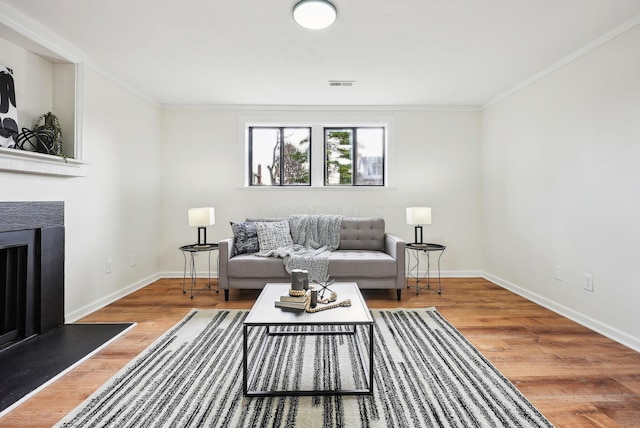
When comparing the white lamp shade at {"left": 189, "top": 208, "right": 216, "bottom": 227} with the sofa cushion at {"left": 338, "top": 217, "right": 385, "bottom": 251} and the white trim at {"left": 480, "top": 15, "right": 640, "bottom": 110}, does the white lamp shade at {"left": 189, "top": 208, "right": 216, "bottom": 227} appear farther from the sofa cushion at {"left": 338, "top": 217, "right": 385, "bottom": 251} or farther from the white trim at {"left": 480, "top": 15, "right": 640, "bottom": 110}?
the white trim at {"left": 480, "top": 15, "right": 640, "bottom": 110}

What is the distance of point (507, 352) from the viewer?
221 centimetres

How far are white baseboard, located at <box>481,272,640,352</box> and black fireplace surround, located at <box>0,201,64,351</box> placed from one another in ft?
14.9

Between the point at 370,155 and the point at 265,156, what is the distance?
1.57m

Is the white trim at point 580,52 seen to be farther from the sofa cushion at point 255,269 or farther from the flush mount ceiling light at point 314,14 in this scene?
the sofa cushion at point 255,269

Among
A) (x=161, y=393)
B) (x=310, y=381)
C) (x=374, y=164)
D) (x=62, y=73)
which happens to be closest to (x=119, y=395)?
(x=161, y=393)

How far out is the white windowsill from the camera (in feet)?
7.02

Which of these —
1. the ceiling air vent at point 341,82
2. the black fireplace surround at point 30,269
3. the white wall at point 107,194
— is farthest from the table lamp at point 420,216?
the black fireplace surround at point 30,269

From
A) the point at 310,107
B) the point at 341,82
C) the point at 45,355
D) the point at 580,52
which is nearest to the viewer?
the point at 45,355

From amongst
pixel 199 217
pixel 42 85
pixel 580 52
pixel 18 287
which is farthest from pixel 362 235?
pixel 42 85

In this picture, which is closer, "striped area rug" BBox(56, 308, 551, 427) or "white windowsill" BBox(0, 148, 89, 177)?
"striped area rug" BBox(56, 308, 551, 427)

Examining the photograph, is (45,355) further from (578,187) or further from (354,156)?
(578,187)

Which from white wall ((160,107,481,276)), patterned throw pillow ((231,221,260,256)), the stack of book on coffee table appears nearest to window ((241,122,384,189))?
white wall ((160,107,481,276))

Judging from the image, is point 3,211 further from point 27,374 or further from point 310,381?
point 310,381

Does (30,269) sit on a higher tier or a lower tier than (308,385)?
higher
